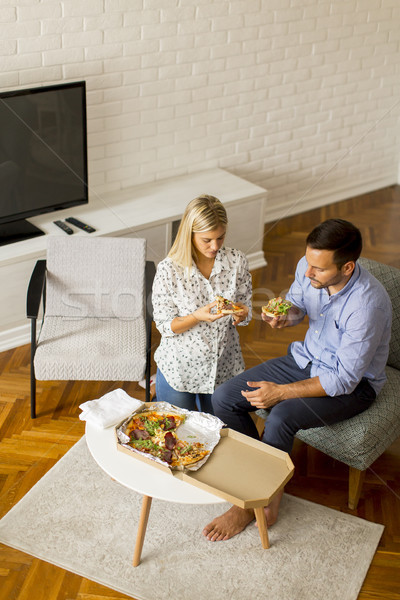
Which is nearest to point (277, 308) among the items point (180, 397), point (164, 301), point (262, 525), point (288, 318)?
point (288, 318)

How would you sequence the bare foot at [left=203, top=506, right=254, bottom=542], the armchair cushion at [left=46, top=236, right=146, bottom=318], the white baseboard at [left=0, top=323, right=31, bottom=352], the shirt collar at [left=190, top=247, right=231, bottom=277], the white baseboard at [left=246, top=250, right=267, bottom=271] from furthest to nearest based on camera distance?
the white baseboard at [left=246, top=250, right=267, bottom=271] → the white baseboard at [left=0, top=323, right=31, bottom=352] → the armchair cushion at [left=46, top=236, right=146, bottom=318] → the shirt collar at [left=190, top=247, right=231, bottom=277] → the bare foot at [left=203, top=506, right=254, bottom=542]

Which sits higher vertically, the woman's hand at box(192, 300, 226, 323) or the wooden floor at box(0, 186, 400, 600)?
the woman's hand at box(192, 300, 226, 323)

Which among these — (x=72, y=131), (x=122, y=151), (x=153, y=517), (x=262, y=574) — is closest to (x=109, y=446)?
(x=153, y=517)

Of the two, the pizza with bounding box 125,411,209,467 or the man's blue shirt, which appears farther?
the man's blue shirt

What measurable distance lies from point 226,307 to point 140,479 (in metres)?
0.74

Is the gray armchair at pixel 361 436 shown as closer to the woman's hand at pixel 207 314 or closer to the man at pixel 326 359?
the man at pixel 326 359

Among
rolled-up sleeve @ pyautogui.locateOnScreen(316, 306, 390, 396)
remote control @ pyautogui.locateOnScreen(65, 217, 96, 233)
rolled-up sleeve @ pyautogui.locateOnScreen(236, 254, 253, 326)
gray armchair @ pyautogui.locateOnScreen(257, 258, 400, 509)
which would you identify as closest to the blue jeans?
gray armchair @ pyautogui.locateOnScreen(257, 258, 400, 509)

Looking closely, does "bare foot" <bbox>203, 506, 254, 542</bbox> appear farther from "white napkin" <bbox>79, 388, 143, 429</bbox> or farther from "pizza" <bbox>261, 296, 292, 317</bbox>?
"pizza" <bbox>261, 296, 292, 317</bbox>

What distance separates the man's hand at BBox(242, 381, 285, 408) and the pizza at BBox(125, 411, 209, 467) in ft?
0.93

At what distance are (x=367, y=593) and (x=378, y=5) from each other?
155 inches

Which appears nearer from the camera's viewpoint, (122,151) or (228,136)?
(122,151)

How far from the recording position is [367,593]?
2406mm

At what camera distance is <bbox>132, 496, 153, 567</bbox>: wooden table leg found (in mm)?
2350

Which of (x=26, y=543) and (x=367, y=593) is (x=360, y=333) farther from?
(x=26, y=543)
